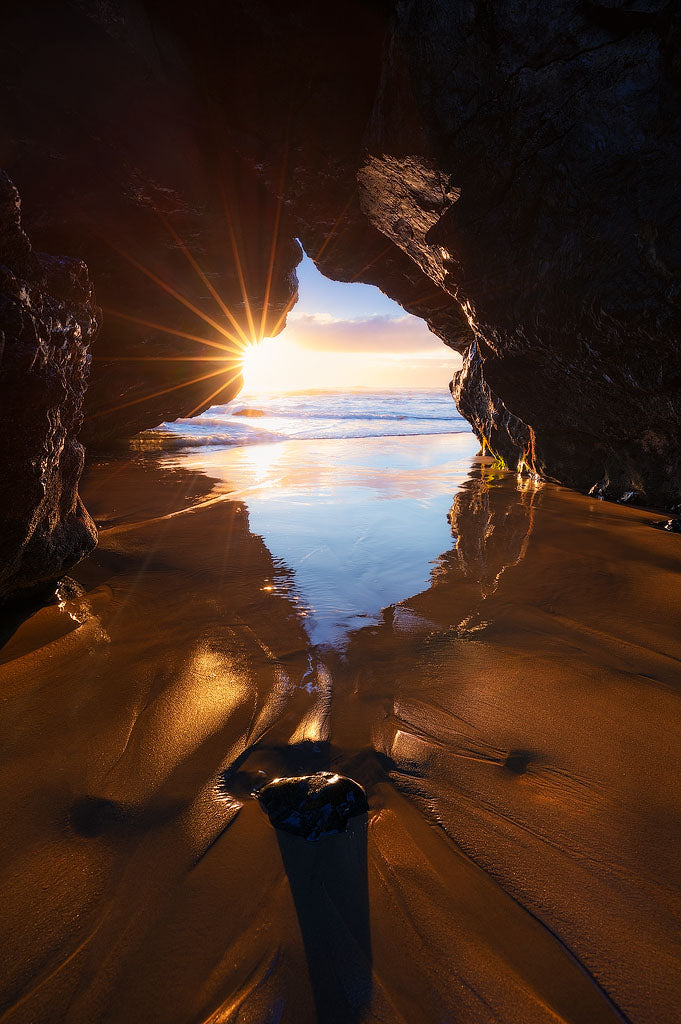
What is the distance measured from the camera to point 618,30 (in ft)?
11.6

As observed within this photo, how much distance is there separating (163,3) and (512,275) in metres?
4.85

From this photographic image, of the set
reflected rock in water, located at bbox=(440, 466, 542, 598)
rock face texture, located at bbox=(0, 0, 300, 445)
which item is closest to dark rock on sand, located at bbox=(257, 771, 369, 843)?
reflected rock in water, located at bbox=(440, 466, 542, 598)

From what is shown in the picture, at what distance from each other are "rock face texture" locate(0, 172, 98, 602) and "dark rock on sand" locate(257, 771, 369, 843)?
2.48 meters

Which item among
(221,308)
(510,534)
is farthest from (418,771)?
(221,308)

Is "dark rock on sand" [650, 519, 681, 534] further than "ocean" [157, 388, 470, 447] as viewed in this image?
No

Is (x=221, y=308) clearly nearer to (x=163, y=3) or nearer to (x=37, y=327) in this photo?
(x=163, y=3)

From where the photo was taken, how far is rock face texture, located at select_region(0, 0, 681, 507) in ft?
12.4

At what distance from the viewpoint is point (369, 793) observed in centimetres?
198

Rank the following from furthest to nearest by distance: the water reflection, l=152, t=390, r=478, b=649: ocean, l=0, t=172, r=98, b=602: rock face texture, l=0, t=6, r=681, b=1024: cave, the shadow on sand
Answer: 1. l=152, t=390, r=478, b=649: ocean
2. the water reflection
3. l=0, t=172, r=98, b=602: rock face texture
4. l=0, t=6, r=681, b=1024: cave
5. the shadow on sand

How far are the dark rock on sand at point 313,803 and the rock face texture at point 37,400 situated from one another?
2479 mm

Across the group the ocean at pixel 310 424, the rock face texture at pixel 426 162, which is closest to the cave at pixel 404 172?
the rock face texture at pixel 426 162

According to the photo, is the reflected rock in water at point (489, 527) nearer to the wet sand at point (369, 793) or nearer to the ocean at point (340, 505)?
the ocean at point (340, 505)

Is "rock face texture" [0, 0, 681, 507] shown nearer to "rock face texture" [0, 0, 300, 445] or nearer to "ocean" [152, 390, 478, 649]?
"rock face texture" [0, 0, 300, 445]

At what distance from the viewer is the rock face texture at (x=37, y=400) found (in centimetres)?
288
